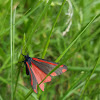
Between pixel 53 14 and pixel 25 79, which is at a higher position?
pixel 53 14

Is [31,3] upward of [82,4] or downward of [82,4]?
upward

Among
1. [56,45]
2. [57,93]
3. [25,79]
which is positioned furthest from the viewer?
[56,45]

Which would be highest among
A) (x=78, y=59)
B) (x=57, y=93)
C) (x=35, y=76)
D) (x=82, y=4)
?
(x=82, y=4)

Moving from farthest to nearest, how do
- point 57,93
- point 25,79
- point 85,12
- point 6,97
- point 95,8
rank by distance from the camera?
point 95,8
point 85,12
point 57,93
point 25,79
point 6,97

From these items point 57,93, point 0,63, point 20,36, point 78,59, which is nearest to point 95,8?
point 78,59

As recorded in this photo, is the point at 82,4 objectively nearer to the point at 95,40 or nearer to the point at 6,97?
the point at 95,40

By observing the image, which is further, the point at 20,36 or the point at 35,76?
the point at 20,36

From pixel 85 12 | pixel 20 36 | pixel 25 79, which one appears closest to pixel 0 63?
pixel 25 79

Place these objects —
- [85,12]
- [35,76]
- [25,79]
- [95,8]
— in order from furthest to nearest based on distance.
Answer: [95,8], [85,12], [25,79], [35,76]

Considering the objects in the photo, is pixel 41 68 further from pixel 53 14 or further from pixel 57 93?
pixel 53 14
